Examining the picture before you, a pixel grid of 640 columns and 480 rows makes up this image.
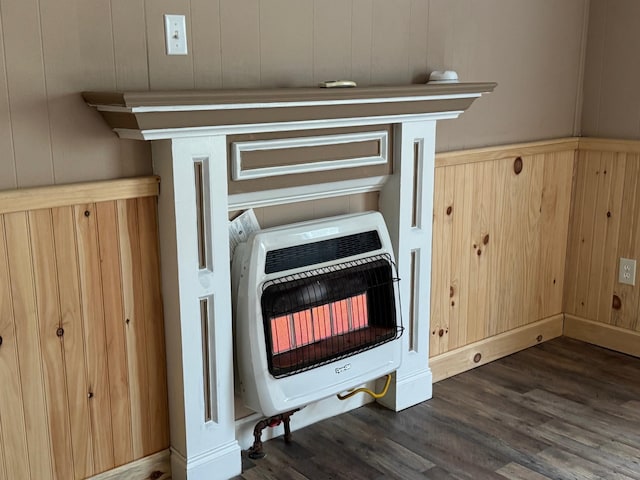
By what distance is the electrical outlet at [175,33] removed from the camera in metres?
2.10

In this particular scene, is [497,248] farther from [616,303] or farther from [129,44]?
[129,44]

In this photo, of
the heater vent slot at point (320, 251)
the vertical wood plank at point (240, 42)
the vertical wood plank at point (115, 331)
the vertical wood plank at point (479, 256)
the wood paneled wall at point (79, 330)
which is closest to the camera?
the wood paneled wall at point (79, 330)

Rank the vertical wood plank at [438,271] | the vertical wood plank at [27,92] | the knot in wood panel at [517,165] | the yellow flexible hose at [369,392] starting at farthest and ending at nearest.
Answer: the knot in wood panel at [517,165], the vertical wood plank at [438,271], the yellow flexible hose at [369,392], the vertical wood plank at [27,92]

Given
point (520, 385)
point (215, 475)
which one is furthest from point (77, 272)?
point (520, 385)

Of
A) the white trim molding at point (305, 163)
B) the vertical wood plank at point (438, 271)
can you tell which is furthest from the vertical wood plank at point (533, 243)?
the white trim molding at point (305, 163)

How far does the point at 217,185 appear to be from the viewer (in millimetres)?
2172

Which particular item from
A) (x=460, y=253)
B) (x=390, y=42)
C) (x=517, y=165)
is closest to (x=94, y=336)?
(x=390, y=42)

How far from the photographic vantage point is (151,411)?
2295 millimetres

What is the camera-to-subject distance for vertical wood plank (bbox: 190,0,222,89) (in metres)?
2.15

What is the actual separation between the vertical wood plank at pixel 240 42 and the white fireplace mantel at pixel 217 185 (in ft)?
0.61

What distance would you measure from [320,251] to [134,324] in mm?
648

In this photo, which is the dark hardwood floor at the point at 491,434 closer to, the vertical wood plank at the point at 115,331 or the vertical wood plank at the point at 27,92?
the vertical wood plank at the point at 115,331

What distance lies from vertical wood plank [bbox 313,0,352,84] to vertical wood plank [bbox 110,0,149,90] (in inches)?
23.9

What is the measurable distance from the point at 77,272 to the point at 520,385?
188 centimetres
